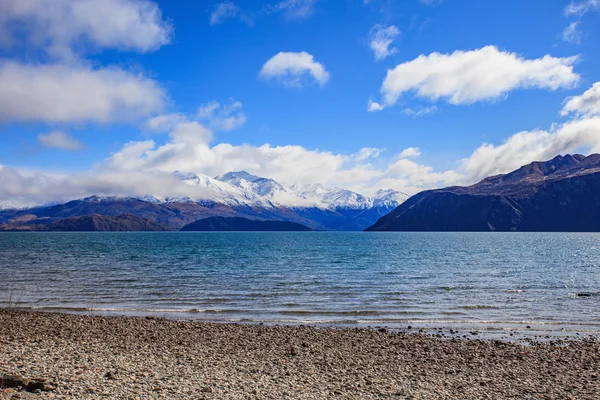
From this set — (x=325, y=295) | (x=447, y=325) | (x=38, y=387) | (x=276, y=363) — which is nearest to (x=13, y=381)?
(x=38, y=387)

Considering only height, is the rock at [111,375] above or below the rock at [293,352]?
above

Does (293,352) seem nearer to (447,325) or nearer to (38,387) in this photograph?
(38,387)

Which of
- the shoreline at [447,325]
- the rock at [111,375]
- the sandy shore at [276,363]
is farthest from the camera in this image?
the shoreline at [447,325]

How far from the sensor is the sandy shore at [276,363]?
15094mm

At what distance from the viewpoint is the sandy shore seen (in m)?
15.1

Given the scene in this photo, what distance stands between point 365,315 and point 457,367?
1394cm

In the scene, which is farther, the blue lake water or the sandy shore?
the blue lake water

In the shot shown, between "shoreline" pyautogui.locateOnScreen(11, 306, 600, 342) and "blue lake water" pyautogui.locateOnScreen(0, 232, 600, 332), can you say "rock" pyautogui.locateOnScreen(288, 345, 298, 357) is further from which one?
"blue lake water" pyautogui.locateOnScreen(0, 232, 600, 332)

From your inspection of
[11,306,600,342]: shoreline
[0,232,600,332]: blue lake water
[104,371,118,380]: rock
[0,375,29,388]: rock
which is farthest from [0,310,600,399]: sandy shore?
[0,232,600,332]: blue lake water

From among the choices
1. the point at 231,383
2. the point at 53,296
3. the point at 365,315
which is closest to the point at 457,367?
the point at 231,383

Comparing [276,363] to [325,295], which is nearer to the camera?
[276,363]

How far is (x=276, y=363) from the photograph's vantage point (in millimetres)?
19016

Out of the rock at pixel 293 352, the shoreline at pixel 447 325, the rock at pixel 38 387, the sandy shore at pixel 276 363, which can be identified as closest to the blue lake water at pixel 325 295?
the shoreline at pixel 447 325

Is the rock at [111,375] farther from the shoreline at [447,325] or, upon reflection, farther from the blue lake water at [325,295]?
the blue lake water at [325,295]
